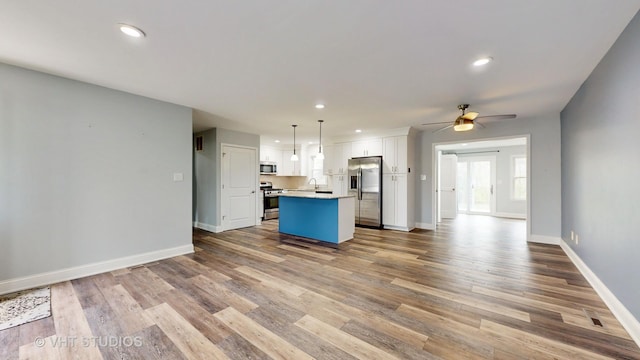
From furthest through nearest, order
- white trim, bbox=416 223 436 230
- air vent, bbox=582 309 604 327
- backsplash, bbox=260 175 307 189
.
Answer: backsplash, bbox=260 175 307 189 < white trim, bbox=416 223 436 230 < air vent, bbox=582 309 604 327

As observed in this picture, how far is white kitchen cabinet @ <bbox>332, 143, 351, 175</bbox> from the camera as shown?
6.81m

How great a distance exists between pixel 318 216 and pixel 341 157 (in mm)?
2382

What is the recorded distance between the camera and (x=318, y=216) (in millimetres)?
5062

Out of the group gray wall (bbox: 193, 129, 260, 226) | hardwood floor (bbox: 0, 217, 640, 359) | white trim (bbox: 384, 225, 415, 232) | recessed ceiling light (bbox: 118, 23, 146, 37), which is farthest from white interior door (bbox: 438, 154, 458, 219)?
recessed ceiling light (bbox: 118, 23, 146, 37)

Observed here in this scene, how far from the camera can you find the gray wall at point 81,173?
2762 millimetres

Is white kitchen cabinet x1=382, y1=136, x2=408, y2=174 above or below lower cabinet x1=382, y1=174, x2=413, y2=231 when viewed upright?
above

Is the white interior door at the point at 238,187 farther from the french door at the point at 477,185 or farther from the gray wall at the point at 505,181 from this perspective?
the gray wall at the point at 505,181

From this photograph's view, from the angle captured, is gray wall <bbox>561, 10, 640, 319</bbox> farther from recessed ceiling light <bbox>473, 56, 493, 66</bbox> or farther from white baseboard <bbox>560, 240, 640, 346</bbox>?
recessed ceiling light <bbox>473, 56, 493, 66</bbox>

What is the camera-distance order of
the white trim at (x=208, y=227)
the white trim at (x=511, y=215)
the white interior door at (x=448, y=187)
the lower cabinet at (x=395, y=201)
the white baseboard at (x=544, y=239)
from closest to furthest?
the white baseboard at (x=544, y=239)
the white trim at (x=208, y=227)
the lower cabinet at (x=395, y=201)
the white trim at (x=511, y=215)
the white interior door at (x=448, y=187)

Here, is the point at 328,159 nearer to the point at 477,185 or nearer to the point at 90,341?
the point at 477,185

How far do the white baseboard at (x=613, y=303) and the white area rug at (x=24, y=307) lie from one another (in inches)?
194

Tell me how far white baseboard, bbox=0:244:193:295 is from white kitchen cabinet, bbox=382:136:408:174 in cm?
464

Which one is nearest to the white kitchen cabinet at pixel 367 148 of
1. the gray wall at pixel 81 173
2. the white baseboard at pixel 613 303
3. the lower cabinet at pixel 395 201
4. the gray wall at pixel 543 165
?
the lower cabinet at pixel 395 201

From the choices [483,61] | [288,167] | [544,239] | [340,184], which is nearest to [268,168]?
[288,167]
